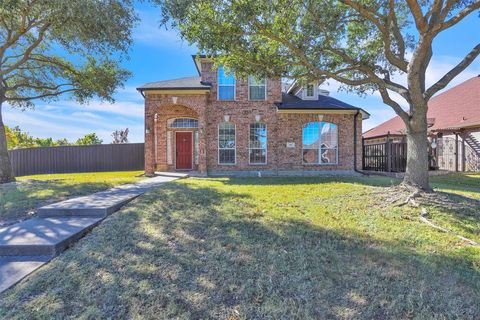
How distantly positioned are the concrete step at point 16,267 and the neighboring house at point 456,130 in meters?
15.6

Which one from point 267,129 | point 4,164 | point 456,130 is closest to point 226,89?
point 267,129

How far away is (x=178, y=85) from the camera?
13.3m

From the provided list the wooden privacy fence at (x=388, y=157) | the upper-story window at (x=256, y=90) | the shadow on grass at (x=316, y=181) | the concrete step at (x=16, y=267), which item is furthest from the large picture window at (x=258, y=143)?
the concrete step at (x=16, y=267)

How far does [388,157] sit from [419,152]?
8473mm

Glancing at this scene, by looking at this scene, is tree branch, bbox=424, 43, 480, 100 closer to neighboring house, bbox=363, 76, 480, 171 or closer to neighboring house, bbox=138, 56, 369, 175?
neighboring house, bbox=138, 56, 369, 175

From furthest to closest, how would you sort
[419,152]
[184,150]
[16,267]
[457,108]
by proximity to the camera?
[457,108] → [184,150] → [419,152] → [16,267]

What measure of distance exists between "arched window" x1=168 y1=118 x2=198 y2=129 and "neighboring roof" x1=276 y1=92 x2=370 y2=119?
16.2 feet

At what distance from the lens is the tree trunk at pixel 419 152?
6.45 meters

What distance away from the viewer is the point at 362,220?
5.14 metres

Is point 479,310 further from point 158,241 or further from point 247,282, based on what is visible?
point 158,241

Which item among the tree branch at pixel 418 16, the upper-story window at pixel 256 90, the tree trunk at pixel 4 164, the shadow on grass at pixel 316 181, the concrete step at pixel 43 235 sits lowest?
the concrete step at pixel 43 235

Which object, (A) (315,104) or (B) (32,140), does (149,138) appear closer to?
(A) (315,104)

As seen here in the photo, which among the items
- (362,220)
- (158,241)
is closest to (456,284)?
(362,220)

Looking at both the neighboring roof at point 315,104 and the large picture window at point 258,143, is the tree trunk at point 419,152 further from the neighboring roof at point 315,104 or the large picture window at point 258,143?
the large picture window at point 258,143
